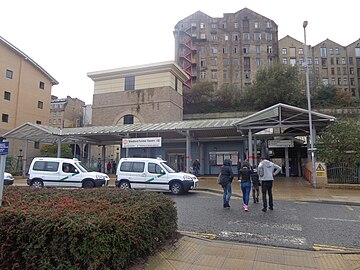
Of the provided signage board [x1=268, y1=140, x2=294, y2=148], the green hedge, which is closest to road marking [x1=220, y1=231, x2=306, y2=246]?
the green hedge

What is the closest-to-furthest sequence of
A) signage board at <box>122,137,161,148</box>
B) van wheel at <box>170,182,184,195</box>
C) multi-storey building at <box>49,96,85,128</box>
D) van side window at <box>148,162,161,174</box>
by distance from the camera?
van wheel at <box>170,182,184,195</box> < van side window at <box>148,162,161,174</box> < signage board at <box>122,137,161,148</box> < multi-storey building at <box>49,96,85,128</box>

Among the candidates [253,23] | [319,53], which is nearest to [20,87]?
[253,23]

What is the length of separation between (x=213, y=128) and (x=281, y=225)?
40.6 feet

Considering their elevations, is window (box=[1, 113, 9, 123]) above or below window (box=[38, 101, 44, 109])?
below

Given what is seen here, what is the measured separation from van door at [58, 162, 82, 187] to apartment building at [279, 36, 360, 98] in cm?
5554

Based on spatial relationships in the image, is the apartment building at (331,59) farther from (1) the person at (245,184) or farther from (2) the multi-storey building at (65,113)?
(1) the person at (245,184)

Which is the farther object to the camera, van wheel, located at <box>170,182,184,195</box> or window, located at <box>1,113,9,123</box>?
window, located at <box>1,113,9,123</box>

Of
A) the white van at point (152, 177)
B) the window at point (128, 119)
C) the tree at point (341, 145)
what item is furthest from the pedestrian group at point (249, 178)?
the window at point (128, 119)

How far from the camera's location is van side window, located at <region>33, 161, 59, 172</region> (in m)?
15.0

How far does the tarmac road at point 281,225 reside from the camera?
544 centimetres

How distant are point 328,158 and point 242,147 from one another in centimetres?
919

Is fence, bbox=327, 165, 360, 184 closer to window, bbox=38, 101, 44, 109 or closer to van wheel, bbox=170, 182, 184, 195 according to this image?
van wheel, bbox=170, 182, 184, 195

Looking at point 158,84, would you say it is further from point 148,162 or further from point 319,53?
point 319,53

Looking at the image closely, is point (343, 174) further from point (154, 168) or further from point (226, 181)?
point (154, 168)
